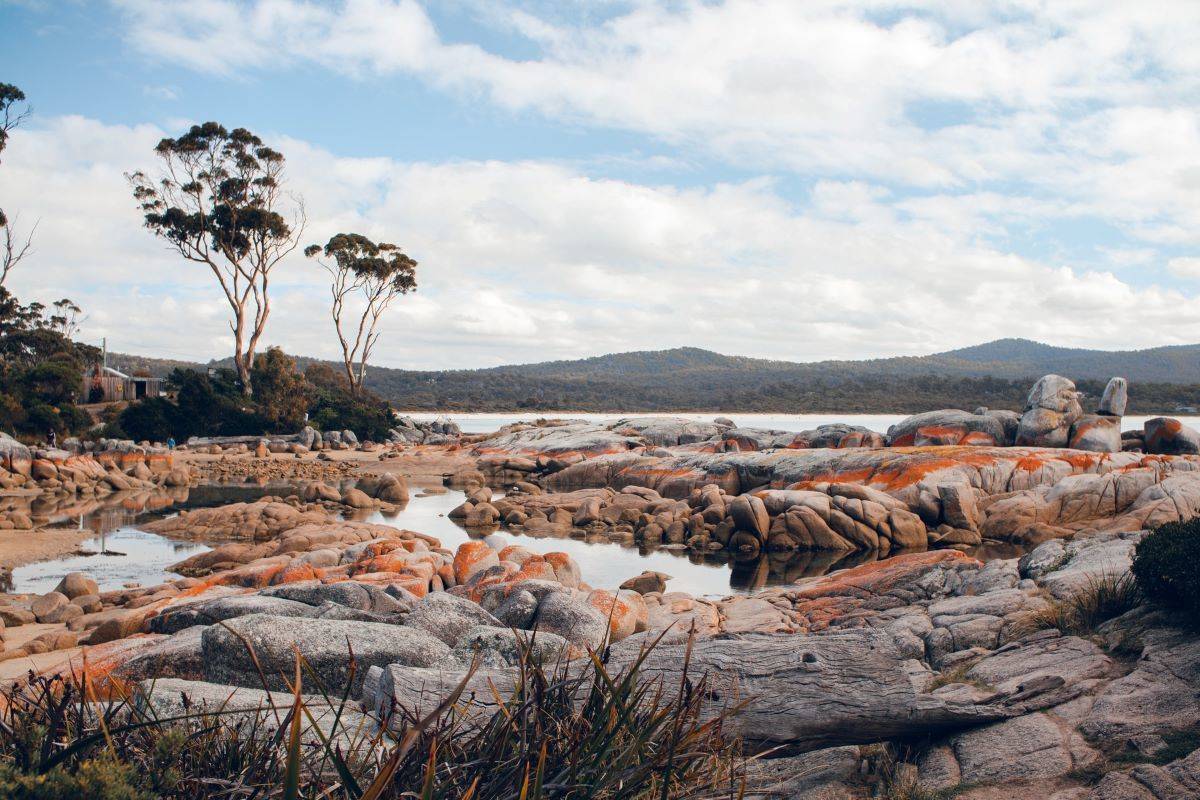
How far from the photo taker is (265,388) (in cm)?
4716

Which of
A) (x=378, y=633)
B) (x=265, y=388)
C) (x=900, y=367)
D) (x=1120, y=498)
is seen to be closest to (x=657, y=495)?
(x=1120, y=498)

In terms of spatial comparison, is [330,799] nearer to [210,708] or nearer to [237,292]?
[210,708]

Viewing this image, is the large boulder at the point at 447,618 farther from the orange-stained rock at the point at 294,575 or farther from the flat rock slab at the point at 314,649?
the orange-stained rock at the point at 294,575

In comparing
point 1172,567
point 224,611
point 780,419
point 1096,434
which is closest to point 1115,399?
point 1096,434

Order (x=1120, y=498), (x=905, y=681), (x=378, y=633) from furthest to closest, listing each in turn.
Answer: (x=1120, y=498)
(x=378, y=633)
(x=905, y=681)

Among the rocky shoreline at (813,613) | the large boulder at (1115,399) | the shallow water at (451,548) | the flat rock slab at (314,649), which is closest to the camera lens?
the rocky shoreline at (813,613)

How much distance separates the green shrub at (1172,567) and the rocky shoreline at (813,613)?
0.20 meters

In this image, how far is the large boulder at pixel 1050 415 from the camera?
29.4m

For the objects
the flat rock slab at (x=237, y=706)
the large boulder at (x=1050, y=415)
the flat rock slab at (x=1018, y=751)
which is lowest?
the flat rock slab at (x=1018, y=751)

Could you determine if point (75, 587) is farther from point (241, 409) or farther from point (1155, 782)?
point (241, 409)

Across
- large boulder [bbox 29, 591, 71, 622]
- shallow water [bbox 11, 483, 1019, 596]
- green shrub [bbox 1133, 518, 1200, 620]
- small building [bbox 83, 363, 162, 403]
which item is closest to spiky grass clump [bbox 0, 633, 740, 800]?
green shrub [bbox 1133, 518, 1200, 620]

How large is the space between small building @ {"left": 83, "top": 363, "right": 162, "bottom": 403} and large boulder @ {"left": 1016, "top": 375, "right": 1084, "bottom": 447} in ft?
151

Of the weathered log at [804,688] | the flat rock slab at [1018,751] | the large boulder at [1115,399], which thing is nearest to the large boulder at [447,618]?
the weathered log at [804,688]

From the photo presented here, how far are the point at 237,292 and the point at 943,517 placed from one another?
39628 mm
